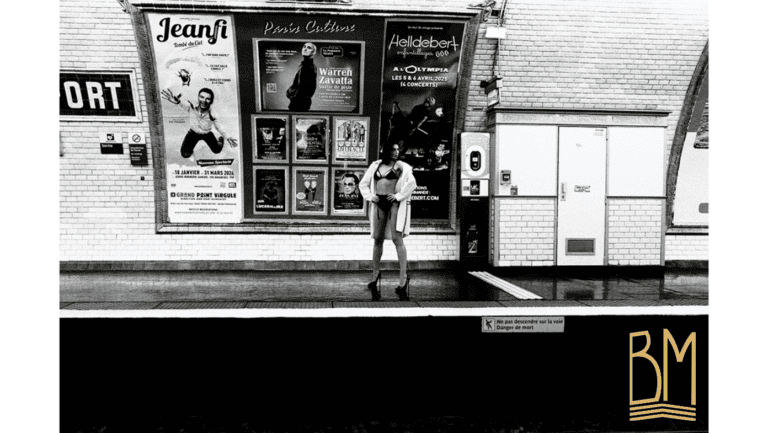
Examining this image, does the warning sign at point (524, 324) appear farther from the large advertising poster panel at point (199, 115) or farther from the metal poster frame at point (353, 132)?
the large advertising poster panel at point (199, 115)

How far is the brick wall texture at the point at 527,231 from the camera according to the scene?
305 inches

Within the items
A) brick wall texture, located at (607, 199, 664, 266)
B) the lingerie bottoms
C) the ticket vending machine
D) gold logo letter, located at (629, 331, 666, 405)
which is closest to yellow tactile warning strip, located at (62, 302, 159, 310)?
gold logo letter, located at (629, 331, 666, 405)

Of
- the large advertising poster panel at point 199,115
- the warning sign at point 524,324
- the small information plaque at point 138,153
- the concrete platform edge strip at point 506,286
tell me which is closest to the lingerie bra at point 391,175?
the concrete platform edge strip at point 506,286

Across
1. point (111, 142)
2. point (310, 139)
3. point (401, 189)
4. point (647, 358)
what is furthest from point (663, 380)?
point (111, 142)

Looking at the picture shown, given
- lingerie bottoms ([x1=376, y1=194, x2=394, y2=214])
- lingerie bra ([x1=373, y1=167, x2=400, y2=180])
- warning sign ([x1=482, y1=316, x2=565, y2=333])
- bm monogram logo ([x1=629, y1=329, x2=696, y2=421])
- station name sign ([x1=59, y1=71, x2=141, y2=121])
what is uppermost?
station name sign ([x1=59, y1=71, x2=141, y2=121])

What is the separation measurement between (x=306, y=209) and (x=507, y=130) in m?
3.00

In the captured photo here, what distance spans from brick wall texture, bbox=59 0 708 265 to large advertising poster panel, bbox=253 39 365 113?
2.57 feet

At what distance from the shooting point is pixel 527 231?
777 centimetres

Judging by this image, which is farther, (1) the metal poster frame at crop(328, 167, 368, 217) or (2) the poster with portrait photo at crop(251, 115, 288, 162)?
(1) the metal poster frame at crop(328, 167, 368, 217)

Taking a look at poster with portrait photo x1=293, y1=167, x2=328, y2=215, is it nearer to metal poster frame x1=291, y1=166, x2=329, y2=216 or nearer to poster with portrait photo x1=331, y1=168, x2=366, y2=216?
metal poster frame x1=291, y1=166, x2=329, y2=216

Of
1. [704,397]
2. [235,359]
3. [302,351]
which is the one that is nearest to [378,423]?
[302,351]

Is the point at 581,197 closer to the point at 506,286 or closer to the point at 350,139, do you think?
the point at 506,286

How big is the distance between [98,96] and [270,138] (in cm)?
232

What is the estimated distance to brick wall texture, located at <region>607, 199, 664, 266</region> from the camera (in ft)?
25.7
